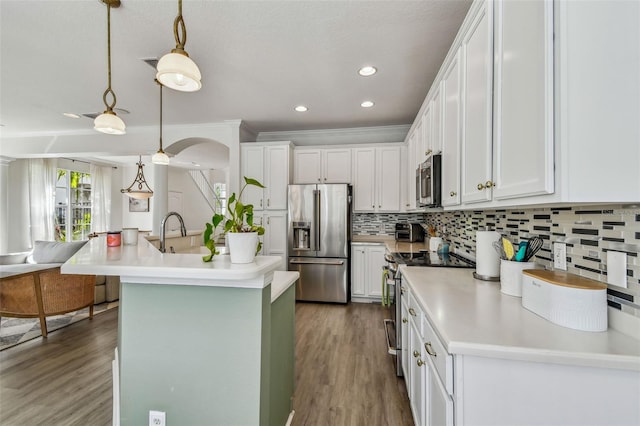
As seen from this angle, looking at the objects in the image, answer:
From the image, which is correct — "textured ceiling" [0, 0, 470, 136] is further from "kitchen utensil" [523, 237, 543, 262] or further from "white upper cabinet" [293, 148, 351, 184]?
"kitchen utensil" [523, 237, 543, 262]

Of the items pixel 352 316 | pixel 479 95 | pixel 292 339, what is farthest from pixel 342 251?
pixel 479 95

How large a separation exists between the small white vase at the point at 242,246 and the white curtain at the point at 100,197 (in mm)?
7920

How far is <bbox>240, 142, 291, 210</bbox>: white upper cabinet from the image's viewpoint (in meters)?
4.30

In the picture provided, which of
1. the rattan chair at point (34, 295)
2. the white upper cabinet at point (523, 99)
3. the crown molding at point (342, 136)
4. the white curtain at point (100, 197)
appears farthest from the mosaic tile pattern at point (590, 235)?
the white curtain at point (100, 197)

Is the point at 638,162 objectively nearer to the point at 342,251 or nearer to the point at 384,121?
the point at 342,251

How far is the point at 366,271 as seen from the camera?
4082 mm

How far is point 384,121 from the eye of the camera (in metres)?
4.27

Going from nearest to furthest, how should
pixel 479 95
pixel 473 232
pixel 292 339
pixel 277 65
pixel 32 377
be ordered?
pixel 479 95 → pixel 292 339 → pixel 32 377 → pixel 473 232 → pixel 277 65

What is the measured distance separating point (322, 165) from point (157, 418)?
3669 millimetres

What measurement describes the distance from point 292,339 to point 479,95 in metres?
1.73

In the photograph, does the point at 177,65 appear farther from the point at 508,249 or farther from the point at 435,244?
the point at 435,244

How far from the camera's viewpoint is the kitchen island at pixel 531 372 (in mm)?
802

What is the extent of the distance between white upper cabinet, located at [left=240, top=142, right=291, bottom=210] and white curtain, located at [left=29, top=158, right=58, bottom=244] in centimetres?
483

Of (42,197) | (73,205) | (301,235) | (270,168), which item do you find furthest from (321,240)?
(73,205)
